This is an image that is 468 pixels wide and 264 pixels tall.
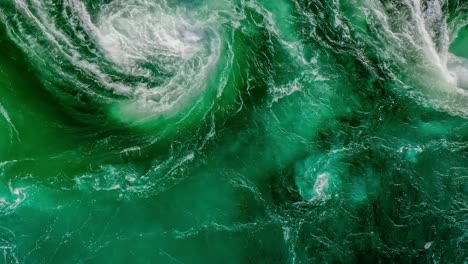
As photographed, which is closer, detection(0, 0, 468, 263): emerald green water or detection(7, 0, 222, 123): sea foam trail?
detection(0, 0, 468, 263): emerald green water

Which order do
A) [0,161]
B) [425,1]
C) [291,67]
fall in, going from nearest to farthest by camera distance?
[0,161]
[291,67]
[425,1]

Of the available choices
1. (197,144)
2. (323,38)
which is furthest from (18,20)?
(323,38)

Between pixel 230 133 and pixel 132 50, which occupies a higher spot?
pixel 132 50

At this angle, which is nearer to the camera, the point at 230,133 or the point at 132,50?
the point at 230,133

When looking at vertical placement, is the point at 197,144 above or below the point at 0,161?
above

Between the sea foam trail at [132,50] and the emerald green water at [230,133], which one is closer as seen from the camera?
the emerald green water at [230,133]

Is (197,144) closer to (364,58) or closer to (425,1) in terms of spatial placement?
(364,58)

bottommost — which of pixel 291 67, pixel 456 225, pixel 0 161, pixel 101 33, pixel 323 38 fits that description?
pixel 0 161

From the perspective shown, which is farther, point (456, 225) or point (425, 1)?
point (425, 1)
